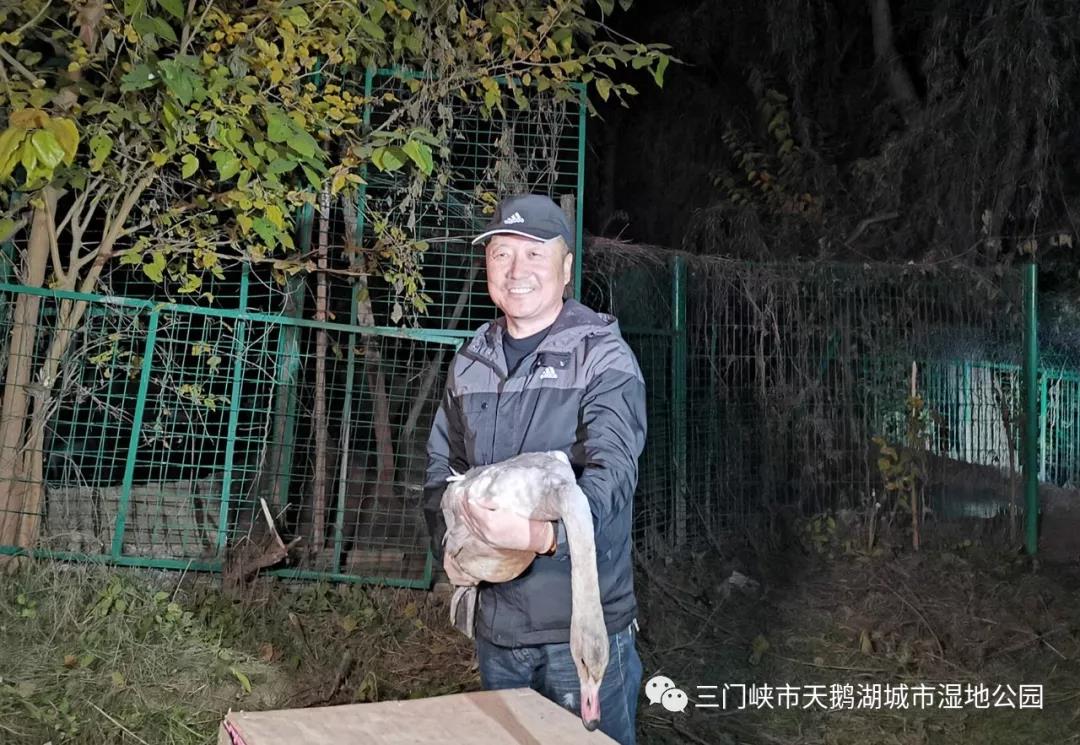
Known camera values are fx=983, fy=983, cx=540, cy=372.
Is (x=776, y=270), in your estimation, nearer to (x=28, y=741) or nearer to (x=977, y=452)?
(x=977, y=452)

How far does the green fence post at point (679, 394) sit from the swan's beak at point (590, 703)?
4.91 metres

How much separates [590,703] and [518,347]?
929mm

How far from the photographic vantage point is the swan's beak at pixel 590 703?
195cm

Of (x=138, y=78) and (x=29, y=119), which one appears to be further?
(x=138, y=78)

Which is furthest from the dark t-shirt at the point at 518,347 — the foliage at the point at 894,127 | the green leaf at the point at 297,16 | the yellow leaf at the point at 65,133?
the foliage at the point at 894,127

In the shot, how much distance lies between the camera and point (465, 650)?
490 centimetres

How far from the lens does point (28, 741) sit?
12.0 ft

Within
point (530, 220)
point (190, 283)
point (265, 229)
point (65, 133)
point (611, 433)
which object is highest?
point (65, 133)

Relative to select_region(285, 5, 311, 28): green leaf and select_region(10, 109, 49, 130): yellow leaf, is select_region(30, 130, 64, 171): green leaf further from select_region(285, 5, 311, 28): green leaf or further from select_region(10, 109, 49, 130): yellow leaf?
select_region(285, 5, 311, 28): green leaf

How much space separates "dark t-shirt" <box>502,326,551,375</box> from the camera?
8.19ft

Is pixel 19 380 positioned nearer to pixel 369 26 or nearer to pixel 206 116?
pixel 206 116

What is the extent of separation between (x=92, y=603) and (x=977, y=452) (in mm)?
6259

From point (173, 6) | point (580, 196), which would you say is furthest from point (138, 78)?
point (580, 196)

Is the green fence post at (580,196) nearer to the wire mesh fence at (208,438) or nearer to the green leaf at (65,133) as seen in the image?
the wire mesh fence at (208,438)
